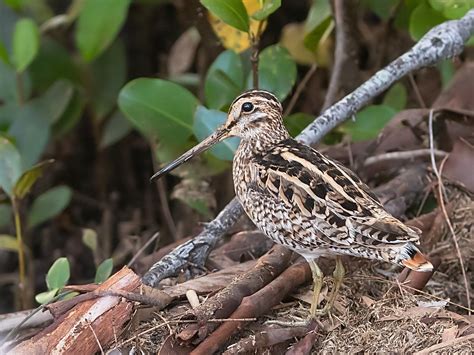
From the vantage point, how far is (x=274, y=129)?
2.80 metres

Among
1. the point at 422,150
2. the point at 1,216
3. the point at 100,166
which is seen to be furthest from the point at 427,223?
the point at 100,166

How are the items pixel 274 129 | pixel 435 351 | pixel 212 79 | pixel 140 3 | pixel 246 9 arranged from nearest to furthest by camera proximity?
pixel 435 351, pixel 274 129, pixel 246 9, pixel 212 79, pixel 140 3

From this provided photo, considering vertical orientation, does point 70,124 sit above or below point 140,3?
below

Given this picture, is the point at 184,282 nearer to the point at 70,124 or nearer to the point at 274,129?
the point at 274,129

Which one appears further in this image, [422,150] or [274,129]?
[422,150]

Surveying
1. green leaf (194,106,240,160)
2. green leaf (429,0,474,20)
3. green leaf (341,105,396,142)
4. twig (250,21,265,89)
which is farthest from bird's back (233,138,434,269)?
green leaf (429,0,474,20)

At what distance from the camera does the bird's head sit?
2.77m

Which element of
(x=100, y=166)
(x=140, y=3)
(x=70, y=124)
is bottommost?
(x=100, y=166)

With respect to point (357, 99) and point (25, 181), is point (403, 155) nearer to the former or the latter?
point (357, 99)

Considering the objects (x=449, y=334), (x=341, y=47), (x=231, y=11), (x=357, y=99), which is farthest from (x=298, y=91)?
(x=449, y=334)

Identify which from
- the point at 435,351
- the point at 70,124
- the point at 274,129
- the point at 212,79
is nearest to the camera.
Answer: the point at 435,351

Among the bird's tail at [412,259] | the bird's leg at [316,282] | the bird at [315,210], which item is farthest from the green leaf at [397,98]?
the bird's tail at [412,259]

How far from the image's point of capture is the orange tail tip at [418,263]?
7.66 feet

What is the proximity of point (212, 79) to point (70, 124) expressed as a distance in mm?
991
